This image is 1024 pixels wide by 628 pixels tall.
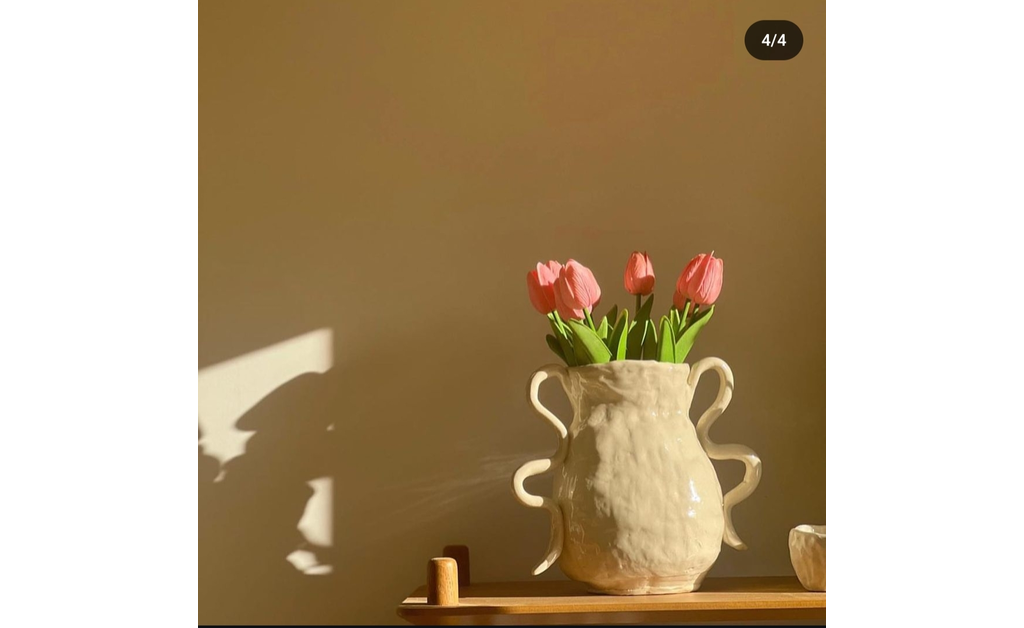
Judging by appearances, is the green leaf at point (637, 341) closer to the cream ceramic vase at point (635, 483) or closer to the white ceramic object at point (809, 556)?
the cream ceramic vase at point (635, 483)

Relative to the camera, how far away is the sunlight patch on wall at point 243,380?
1.19m

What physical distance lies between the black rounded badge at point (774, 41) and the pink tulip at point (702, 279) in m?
0.34

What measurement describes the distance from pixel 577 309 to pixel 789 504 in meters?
0.39

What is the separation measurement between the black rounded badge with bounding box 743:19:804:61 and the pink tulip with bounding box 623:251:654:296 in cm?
34

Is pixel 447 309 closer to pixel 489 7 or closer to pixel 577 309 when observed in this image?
pixel 577 309

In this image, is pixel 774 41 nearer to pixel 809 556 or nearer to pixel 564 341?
pixel 564 341

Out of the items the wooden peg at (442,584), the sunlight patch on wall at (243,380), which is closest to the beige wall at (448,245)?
the sunlight patch on wall at (243,380)

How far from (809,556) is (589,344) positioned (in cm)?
29

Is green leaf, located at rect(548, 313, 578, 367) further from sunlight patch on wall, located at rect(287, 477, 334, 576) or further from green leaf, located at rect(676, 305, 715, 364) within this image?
sunlight patch on wall, located at rect(287, 477, 334, 576)

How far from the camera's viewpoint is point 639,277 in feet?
3.46

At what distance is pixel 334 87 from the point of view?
48.5 inches

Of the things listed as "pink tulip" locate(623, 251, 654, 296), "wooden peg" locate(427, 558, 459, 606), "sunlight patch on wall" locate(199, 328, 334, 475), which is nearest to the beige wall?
"sunlight patch on wall" locate(199, 328, 334, 475)
